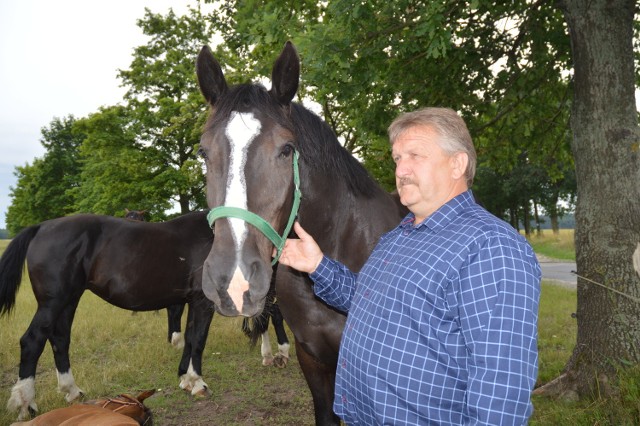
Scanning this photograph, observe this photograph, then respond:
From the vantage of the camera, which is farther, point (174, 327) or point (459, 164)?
point (174, 327)

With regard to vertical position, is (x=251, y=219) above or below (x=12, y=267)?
above

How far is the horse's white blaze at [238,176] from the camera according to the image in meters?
1.62

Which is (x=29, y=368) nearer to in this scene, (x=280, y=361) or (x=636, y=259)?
(x=280, y=361)

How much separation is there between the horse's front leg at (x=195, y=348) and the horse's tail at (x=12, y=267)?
6.74 feet

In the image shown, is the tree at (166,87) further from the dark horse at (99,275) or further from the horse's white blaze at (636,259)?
the horse's white blaze at (636,259)

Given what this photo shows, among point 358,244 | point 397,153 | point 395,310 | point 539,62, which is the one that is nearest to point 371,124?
point 539,62

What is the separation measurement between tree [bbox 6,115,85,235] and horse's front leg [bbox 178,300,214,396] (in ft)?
94.6

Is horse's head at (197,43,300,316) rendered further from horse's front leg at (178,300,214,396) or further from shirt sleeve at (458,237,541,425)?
horse's front leg at (178,300,214,396)

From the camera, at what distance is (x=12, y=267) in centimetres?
509

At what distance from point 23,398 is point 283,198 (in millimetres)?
4482

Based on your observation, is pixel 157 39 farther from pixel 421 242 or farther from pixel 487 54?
pixel 421 242

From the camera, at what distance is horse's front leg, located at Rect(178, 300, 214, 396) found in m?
5.27

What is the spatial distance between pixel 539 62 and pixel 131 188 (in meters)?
16.7

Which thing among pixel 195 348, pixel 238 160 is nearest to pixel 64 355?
pixel 195 348
